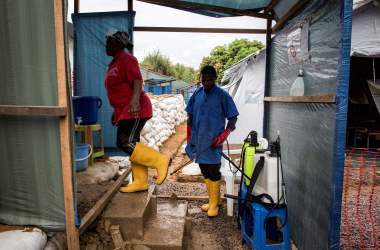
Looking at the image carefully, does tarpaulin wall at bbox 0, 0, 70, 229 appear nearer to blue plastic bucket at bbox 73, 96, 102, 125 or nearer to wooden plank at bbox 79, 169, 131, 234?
wooden plank at bbox 79, 169, 131, 234

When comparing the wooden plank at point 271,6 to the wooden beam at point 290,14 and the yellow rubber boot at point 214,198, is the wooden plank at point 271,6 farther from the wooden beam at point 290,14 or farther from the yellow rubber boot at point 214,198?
the yellow rubber boot at point 214,198

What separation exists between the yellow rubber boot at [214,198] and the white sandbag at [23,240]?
2.06m

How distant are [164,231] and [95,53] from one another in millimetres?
2759

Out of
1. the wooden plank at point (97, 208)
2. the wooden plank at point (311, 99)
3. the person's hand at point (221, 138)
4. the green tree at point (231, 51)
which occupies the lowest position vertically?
the wooden plank at point (97, 208)

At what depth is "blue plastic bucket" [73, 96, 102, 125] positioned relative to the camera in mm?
3857

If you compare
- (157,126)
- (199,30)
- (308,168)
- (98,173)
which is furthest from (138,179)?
(157,126)

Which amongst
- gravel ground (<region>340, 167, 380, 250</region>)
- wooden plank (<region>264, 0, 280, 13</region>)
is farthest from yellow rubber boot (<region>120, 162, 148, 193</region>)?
wooden plank (<region>264, 0, 280, 13</region>)

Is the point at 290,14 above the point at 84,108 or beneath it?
above

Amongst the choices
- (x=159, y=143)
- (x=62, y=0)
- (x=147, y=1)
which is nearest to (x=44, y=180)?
(x=62, y=0)

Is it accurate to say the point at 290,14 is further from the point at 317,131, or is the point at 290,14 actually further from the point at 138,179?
the point at 138,179

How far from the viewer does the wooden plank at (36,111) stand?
198 centimetres

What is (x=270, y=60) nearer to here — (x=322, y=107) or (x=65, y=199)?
(x=322, y=107)

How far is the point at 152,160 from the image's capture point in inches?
125

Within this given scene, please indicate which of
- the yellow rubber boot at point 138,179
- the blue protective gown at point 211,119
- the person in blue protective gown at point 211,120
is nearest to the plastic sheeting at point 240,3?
the person in blue protective gown at point 211,120
